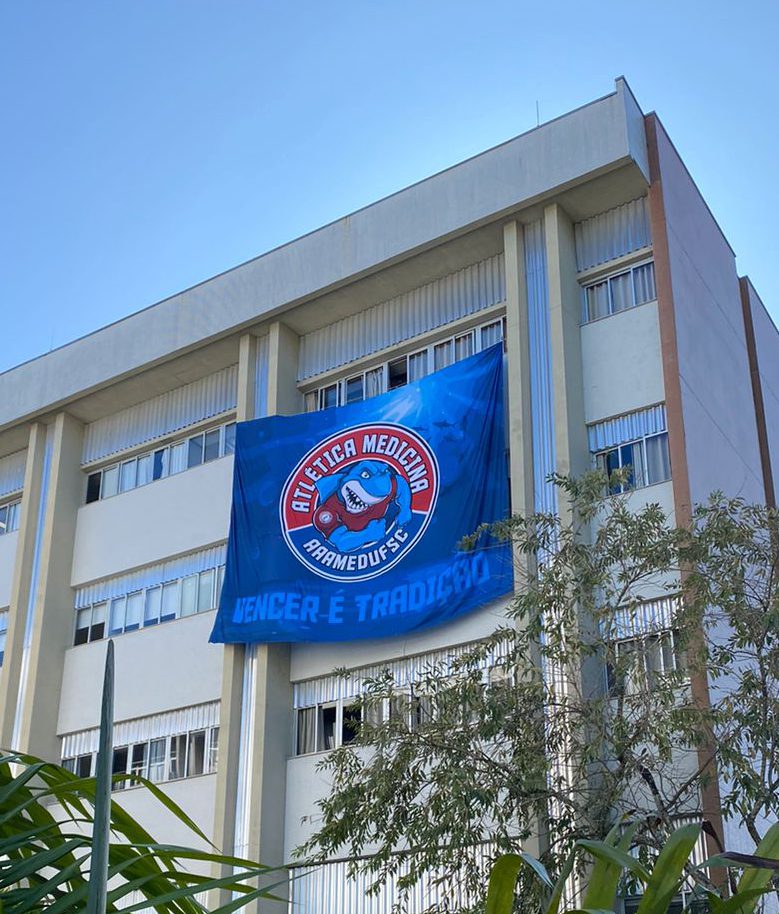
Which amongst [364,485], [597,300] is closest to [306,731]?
[364,485]

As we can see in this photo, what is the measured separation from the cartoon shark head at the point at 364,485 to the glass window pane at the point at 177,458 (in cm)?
547

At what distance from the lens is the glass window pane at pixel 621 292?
2508 cm

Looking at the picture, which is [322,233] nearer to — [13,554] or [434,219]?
[434,219]

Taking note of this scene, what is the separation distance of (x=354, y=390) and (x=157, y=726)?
8149 millimetres

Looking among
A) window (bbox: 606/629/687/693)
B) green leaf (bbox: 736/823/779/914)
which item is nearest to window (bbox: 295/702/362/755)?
→ window (bbox: 606/629/687/693)

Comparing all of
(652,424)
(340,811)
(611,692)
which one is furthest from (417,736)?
(652,424)

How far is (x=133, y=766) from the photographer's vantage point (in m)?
28.5

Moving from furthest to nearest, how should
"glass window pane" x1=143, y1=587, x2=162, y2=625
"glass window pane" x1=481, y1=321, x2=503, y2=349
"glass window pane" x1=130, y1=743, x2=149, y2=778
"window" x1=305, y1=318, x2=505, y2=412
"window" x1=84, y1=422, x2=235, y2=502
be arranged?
"window" x1=84, y1=422, x2=235, y2=502
"glass window pane" x1=143, y1=587, x2=162, y2=625
"glass window pane" x1=130, y1=743, x2=149, y2=778
"window" x1=305, y1=318, x2=505, y2=412
"glass window pane" x1=481, y1=321, x2=503, y2=349

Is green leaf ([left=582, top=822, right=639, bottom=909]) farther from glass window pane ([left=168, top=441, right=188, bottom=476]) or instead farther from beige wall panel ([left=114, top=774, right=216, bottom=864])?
glass window pane ([left=168, top=441, right=188, bottom=476])

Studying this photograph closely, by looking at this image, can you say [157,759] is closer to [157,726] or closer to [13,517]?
[157,726]

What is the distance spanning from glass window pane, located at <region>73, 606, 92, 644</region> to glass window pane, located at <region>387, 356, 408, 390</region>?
924cm

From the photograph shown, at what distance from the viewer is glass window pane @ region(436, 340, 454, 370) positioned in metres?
27.2

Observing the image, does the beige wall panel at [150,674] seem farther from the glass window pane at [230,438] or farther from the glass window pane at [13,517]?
the glass window pane at [13,517]

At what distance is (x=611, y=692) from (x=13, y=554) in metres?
19.0
